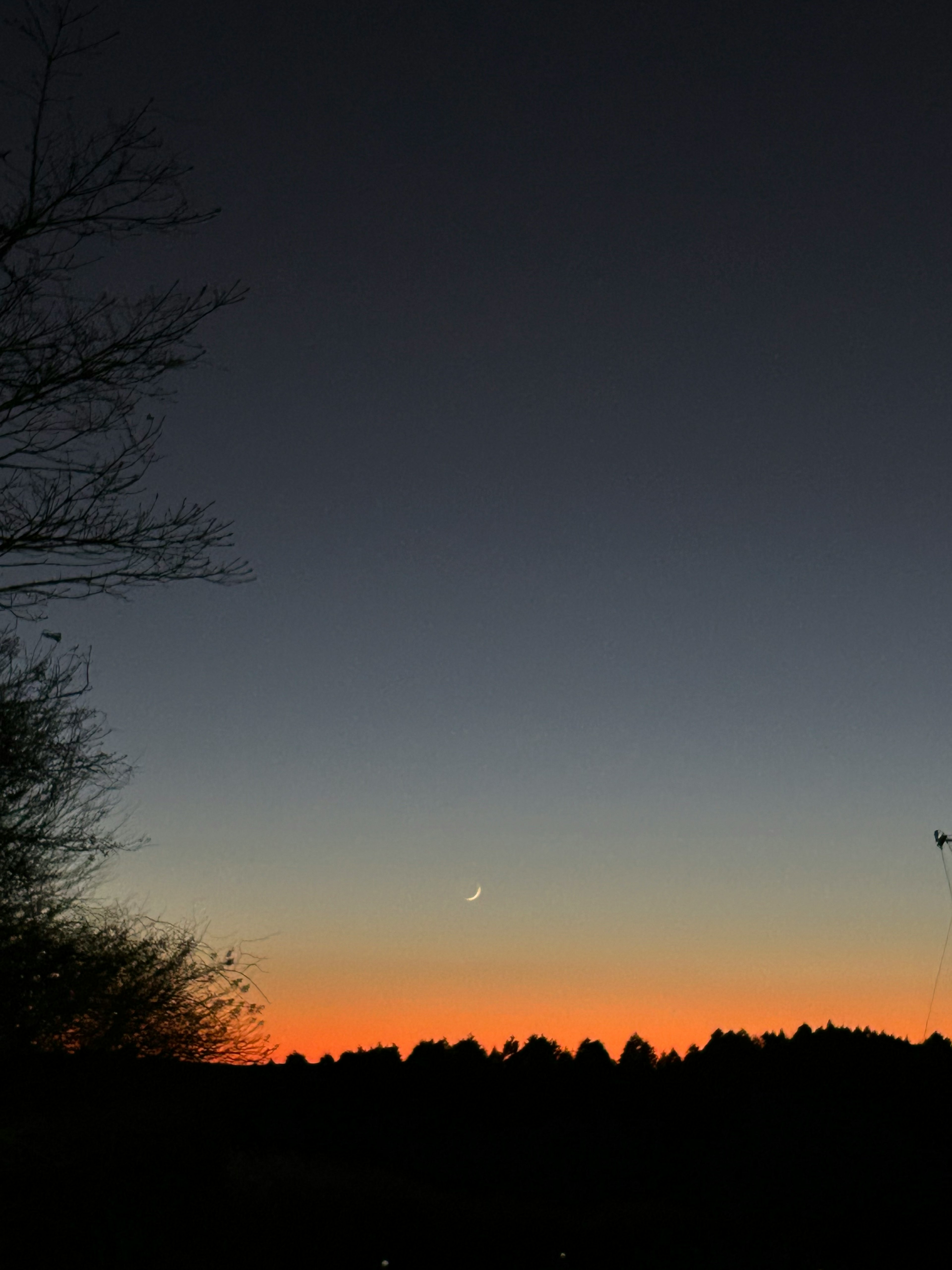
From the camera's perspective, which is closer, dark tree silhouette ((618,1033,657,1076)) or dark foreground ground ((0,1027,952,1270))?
dark foreground ground ((0,1027,952,1270))

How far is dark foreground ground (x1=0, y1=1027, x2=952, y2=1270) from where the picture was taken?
803 cm

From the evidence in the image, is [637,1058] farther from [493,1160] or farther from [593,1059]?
[493,1160]

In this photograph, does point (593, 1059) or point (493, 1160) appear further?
point (593, 1059)

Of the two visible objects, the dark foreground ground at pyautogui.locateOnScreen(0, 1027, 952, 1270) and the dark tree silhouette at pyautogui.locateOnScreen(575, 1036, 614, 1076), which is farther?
the dark tree silhouette at pyautogui.locateOnScreen(575, 1036, 614, 1076)

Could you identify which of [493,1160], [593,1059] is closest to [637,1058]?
[593,1059]

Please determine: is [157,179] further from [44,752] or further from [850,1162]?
[850,1162]

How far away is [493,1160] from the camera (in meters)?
9.59

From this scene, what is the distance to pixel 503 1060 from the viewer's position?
11.2 m

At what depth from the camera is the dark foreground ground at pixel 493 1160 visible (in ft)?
26.3

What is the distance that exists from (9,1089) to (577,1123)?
20.5 ft

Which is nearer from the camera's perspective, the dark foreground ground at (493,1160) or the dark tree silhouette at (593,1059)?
the dark foreground ground at (493,1160)

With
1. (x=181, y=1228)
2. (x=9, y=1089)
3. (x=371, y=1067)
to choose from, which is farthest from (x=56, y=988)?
(x=181, y=1228)

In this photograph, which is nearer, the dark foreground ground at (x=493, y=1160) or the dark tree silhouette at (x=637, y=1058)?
the dark foreground ground at (x=493, y=1160)

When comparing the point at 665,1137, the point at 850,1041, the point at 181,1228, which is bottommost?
the point at 181,1228
